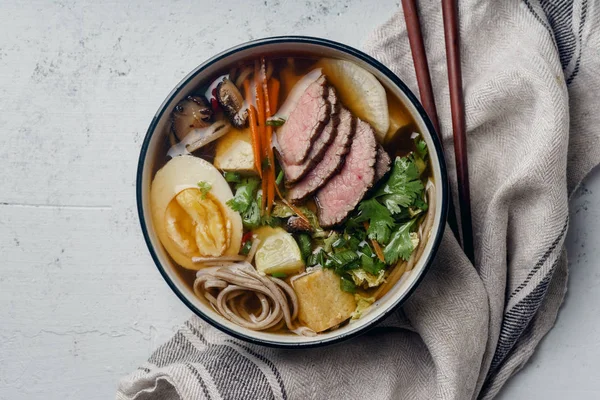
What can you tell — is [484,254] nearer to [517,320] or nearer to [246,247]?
[517,320]

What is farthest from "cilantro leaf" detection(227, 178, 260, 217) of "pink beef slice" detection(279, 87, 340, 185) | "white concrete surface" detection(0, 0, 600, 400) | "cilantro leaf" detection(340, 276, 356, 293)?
"white concrete surface" detection(0, 0, 600, 400)

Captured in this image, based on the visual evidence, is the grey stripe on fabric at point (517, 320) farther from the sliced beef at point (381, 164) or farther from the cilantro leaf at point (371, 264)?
the sliced beef at point (381, 164)

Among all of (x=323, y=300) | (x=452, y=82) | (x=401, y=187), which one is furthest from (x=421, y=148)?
(x=323, y=300)

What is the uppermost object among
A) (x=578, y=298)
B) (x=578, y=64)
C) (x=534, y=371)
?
(x=578, y=64)

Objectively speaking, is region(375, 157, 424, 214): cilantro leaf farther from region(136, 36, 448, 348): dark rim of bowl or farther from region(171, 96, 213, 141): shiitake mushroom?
region(171, 96, 213, 141): shiitake mushroom

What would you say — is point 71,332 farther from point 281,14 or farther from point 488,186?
point 488,186

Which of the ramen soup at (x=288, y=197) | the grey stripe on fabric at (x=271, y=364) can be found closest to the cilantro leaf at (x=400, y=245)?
the ramen soup at (x=288, y=197)

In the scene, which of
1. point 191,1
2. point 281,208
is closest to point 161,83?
point 191,1
